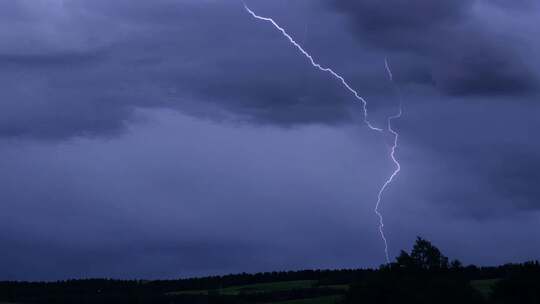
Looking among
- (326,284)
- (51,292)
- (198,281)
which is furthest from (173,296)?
(198,281)

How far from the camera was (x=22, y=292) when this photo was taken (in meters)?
172

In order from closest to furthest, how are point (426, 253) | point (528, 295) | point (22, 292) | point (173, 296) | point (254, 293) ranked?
1. point (528, 295)
2. point (426, 253)
3. point (254, 293)
4. point (173, 296)
5. point (22, 292)

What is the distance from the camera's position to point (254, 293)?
13938 centimetres

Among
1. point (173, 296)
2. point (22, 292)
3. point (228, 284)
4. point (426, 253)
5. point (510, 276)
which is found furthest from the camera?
point (228, 284)

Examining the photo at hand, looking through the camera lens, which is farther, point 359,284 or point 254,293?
point 254,293

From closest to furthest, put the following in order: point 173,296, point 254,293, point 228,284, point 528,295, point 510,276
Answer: point 528,295 → point 510,276 → point 254,293 → point 173,296 → point 228,284

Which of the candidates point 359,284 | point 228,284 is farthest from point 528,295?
point 228,284

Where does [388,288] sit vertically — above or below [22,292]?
below

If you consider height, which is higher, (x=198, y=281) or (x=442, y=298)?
(x=198, y=281)

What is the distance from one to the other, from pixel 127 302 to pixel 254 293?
17.3 metres

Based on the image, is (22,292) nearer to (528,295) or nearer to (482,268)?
(482,268)

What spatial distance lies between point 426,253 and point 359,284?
13.5 m

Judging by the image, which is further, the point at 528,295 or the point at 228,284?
the point at 228,284

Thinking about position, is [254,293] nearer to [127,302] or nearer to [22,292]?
[127,302]
